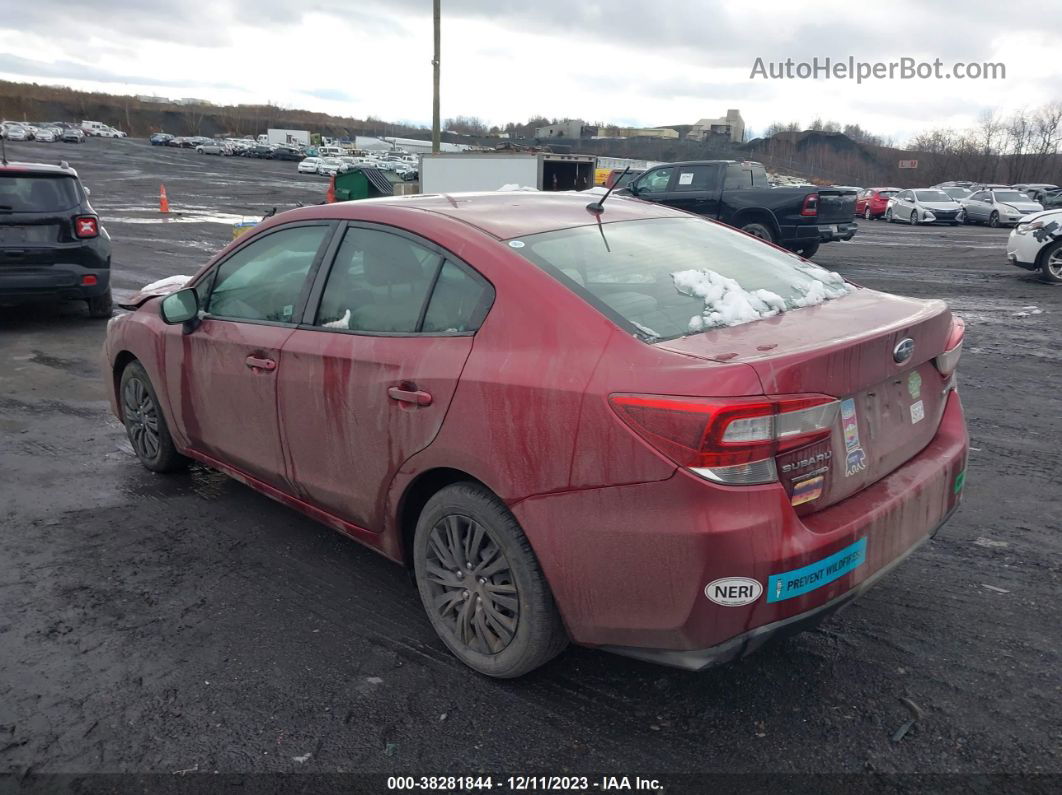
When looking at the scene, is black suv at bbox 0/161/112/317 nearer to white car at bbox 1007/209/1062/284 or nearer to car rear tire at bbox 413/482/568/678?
car rear tire at bbox 413/482/568/678

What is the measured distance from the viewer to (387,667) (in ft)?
10.2

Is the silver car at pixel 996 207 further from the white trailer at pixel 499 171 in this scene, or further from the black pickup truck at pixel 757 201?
the black pickup truck at pixel 757 201

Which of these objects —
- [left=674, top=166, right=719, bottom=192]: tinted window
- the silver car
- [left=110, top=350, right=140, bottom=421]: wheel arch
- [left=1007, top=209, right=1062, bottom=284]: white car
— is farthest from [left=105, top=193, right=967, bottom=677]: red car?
the silver car

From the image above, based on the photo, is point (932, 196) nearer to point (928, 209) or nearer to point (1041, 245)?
point (928, 209)

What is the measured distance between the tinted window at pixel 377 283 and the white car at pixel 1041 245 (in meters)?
13.1

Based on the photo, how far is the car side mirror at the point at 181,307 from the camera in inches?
165

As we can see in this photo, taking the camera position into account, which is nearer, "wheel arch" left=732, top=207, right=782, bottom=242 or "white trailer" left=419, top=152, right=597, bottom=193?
"wheel arch" left=732, top=207, right=782, bottom=242

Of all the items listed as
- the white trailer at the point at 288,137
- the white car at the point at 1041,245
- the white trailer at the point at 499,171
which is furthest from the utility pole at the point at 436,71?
the white trailer at the point at 288,137

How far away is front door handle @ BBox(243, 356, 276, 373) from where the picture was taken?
12.1 feet

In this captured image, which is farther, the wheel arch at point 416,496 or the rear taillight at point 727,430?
the wheel arch at point 416,496

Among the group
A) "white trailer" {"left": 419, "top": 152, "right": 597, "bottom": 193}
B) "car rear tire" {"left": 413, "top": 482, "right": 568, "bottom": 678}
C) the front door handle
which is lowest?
"car rear tire" {"left": 413, "top": 482, "right": 568, "bottom": 678}

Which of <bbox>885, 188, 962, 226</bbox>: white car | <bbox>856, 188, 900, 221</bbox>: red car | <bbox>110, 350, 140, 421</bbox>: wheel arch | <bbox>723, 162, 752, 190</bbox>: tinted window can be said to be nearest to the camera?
<bbox>110, 350, 140, 421</bbox>: wheel arch

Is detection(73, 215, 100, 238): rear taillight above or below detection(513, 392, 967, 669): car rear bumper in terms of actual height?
above

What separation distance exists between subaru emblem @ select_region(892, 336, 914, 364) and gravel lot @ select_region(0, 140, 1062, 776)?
1.13m
